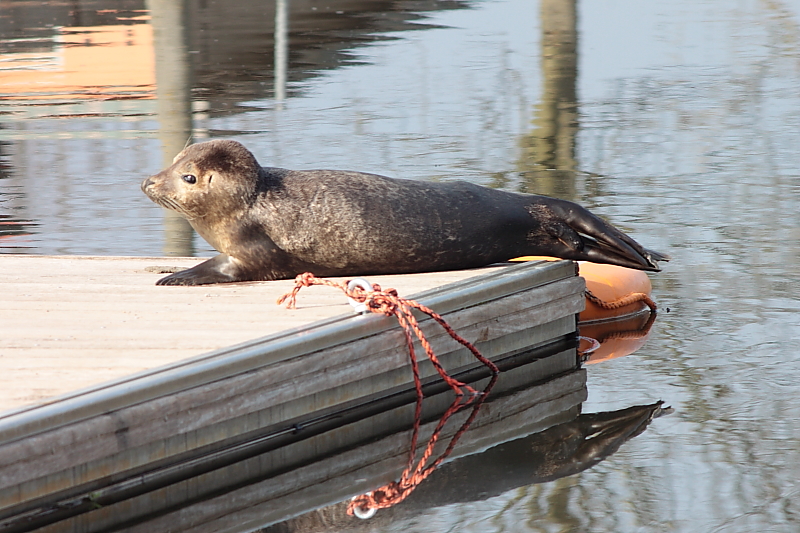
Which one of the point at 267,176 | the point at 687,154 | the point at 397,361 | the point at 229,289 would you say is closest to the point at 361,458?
the point at 397,361

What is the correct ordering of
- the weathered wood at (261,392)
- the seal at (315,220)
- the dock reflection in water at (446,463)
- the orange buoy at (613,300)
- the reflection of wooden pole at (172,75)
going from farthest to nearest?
the reflection of wooden pole at (172,75)
the orange buoy at (613,300)
the seal at (315,220)
the dock reflection in water at (446,463)
the weathered wood at (261,392)

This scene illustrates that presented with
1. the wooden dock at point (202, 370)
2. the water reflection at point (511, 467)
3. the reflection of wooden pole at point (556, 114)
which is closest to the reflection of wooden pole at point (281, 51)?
the reflection of wooden pole at point (556, 114)

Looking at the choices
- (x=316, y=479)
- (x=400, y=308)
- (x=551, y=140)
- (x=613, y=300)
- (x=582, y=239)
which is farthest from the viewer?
(x=551, y=140)

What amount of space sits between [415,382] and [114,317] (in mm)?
1197

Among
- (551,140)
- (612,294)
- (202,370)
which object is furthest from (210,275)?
(551,140)

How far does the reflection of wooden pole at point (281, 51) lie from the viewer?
13.0m

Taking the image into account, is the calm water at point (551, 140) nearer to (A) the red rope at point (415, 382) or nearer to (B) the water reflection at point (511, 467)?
(B) the water reflection at point (511, 467)

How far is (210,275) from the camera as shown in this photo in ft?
18.5

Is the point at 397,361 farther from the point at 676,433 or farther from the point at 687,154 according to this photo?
the point at 687,154

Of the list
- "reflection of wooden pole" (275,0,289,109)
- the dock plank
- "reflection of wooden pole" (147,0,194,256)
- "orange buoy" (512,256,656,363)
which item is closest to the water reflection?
the dock plank

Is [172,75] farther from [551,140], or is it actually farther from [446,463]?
[446,463]

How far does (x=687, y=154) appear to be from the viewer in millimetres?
10102

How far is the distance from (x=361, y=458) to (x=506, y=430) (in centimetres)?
61

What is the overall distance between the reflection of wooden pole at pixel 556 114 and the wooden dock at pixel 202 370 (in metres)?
3.41
